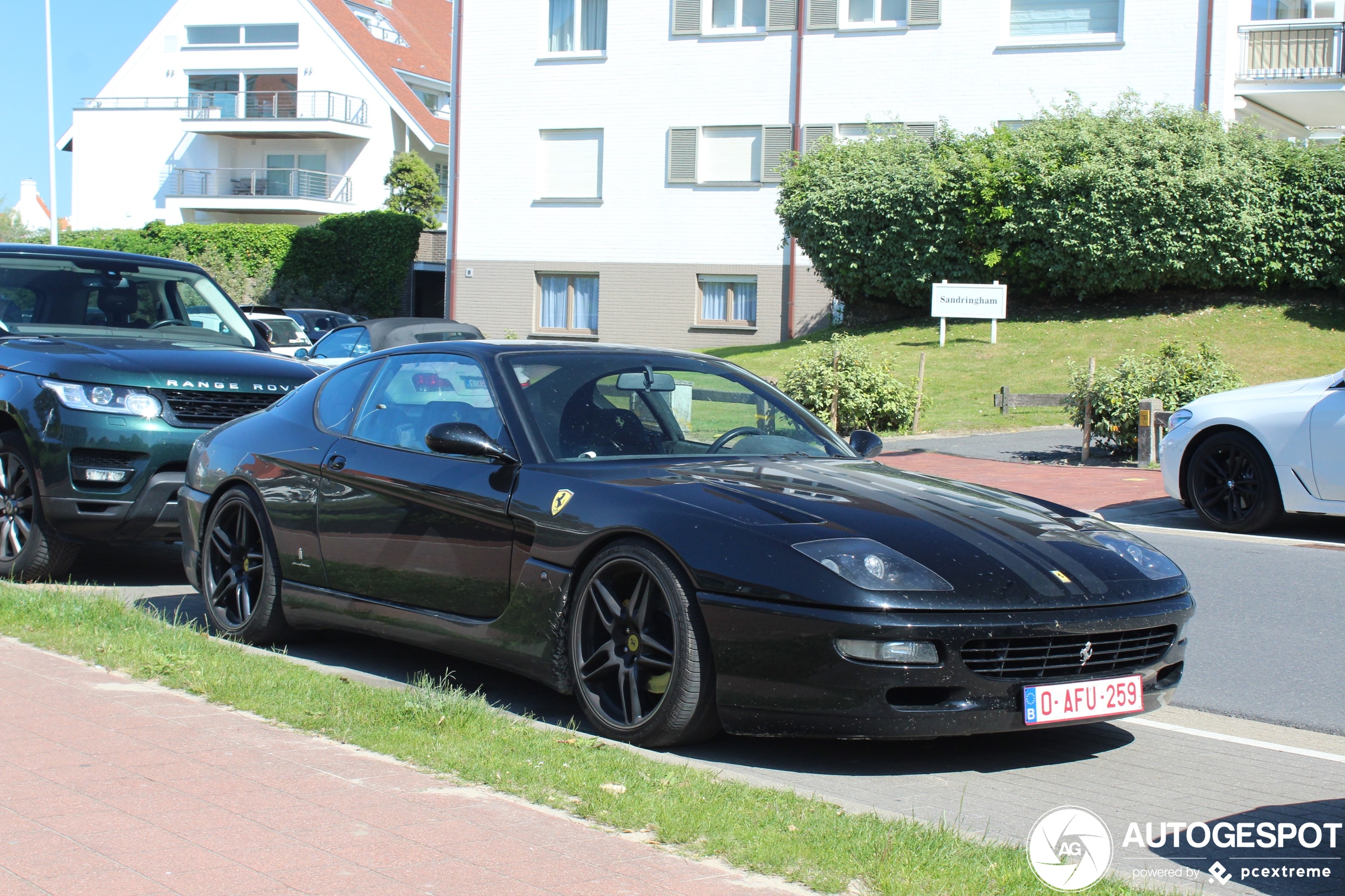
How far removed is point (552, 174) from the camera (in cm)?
3522

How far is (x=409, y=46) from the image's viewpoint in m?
58.0

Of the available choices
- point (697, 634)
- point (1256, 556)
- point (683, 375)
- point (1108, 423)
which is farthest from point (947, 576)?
point (1108, 423)

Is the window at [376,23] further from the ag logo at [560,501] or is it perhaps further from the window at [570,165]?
the ag logo at [560,501]

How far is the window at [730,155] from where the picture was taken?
32.6m

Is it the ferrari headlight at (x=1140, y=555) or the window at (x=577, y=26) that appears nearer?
the ferrari headlight at (x=1140, y=555)

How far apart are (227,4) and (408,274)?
16.9 m

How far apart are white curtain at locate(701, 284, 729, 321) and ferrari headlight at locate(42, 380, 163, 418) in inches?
1032

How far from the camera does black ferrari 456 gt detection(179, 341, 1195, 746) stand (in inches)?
177

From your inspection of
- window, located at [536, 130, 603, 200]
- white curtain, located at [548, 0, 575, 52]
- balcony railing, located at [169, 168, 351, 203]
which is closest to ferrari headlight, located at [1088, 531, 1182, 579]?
window, located at [536, 130, 603, 200]

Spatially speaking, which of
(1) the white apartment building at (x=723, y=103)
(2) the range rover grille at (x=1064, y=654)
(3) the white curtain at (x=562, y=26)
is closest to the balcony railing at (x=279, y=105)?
(1) the white apartment building at (x=723, y=103)

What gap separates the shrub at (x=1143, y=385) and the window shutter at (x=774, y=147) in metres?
18.1

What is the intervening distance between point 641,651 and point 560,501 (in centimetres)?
69

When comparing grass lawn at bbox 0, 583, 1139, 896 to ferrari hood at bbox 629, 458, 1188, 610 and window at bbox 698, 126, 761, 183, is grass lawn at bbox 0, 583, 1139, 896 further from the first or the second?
window at bbox 698, 126, 761, 183

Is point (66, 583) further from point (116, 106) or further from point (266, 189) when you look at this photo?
point (116, 106)
